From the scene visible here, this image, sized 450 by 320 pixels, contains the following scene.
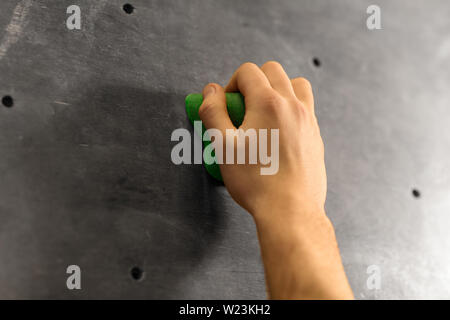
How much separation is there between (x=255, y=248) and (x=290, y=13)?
381 millimetres

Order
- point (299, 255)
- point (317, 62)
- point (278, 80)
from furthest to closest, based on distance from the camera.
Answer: point (317, 62)
point (278, 80)
point (299, 255)

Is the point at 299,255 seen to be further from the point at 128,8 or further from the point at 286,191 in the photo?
the point at 128,8

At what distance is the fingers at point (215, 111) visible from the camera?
0.47 meters

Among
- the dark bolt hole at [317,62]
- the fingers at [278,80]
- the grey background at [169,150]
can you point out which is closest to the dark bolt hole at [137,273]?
the grey background at [169,150]

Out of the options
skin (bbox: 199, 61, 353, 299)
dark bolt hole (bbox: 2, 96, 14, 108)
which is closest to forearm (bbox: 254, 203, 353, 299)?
skin (bbox: 199, 61, 353, 299)

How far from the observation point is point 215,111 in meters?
0.48

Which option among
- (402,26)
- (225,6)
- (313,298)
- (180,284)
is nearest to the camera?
(313,298)

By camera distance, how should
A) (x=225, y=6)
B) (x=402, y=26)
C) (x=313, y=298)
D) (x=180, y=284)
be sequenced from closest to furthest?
(x=313, y=298) < (x=180, y=284) < (x=225, y=6) < (x=402, y=26)

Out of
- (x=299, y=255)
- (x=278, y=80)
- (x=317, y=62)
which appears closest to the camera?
(x=299, y=255)

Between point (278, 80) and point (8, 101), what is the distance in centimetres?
30

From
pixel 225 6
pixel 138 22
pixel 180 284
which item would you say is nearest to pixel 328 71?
pixel 225 6

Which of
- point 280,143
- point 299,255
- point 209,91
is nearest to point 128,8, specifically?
point 209,91

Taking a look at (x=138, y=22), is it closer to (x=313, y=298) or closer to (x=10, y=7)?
(x=10, y=7)

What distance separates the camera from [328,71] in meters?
0.69
